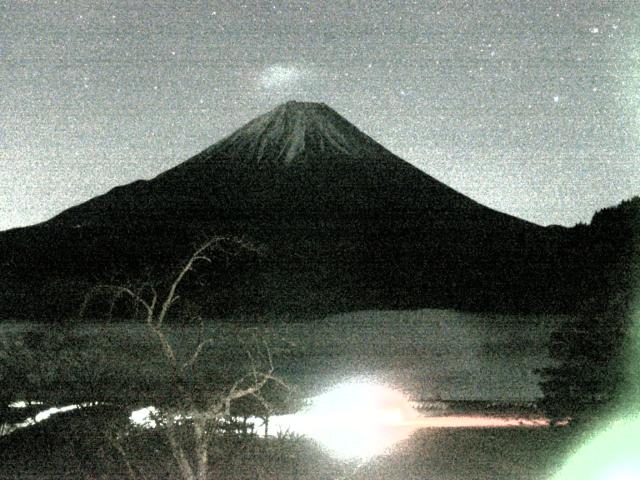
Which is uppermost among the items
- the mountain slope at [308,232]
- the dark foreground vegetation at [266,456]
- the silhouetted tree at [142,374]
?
the mountain slope at [308,232]

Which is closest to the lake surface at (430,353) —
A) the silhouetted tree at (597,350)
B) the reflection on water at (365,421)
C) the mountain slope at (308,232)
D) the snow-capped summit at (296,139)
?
the mountain slope at (308,232)

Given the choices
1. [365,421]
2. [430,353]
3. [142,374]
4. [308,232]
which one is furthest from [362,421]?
[308,232]

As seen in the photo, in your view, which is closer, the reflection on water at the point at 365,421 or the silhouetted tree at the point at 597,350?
the silhouetted tree at the point at 597,350

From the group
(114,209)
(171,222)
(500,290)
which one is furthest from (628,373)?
(114,209)

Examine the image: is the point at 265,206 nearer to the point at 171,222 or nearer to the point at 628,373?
the point at 171,222

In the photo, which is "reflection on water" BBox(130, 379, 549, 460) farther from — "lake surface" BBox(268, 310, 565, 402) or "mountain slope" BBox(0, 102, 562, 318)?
"mountain slope" BBox(0, 102, 562, 318)

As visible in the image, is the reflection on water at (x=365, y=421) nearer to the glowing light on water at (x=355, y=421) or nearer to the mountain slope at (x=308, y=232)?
the glowing light on water at (x=355, y=421)

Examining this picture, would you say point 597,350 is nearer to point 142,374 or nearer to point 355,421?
point 355,421

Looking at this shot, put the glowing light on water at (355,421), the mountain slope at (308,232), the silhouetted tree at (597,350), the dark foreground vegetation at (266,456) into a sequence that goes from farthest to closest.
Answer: the mountain slope at (308,232) → the glowing light on water at (355,421) → the silhouetted tree at (597,350) → the dark foreground vegetation at (266,456)

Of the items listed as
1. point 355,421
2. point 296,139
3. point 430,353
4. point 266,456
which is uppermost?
point 296,139
